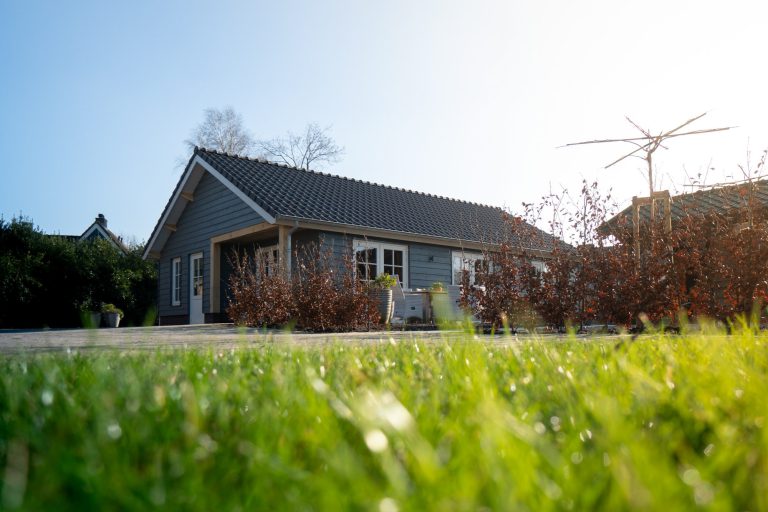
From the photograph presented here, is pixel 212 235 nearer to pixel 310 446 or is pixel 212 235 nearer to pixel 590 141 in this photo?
pixel 590 141

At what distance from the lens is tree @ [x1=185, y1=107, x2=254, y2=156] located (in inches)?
1100

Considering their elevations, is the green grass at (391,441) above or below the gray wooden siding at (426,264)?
below

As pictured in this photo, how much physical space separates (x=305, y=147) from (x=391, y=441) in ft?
92.7

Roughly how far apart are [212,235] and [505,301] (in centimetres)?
955

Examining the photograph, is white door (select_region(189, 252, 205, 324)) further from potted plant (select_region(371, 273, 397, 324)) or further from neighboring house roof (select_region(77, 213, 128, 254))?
neighboring house roof (select_region(77, 213, 128, 254))

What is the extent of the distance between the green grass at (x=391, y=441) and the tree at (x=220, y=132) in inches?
1069

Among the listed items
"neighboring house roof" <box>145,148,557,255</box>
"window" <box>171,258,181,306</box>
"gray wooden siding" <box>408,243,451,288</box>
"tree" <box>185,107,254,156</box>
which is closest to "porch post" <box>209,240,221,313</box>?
"neighboring house roof" <box>145,148,557,255</box>

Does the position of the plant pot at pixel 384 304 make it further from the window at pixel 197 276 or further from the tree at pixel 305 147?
the tree at pixel 305 147

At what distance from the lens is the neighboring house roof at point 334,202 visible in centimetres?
1275

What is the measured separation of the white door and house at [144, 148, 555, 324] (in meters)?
0.03

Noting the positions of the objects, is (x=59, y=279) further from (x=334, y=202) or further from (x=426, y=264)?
(x=426, y=264)

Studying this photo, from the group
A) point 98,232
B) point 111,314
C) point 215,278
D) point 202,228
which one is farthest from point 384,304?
point 98,232

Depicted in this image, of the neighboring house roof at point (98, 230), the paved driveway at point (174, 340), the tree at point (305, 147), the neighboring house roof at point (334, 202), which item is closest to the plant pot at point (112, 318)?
the neighboring house roof at point (334, 202)

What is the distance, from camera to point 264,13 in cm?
893
